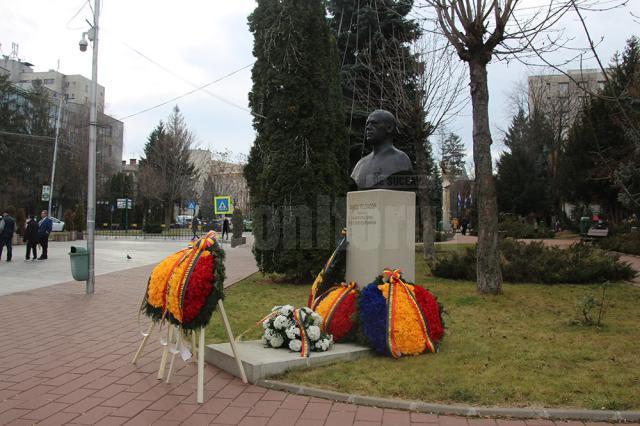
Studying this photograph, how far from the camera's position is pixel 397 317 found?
18.2 ft

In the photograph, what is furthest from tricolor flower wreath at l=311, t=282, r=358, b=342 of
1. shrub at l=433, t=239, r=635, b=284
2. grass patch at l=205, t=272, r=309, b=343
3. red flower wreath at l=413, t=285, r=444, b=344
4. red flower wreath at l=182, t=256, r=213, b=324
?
shrub at l=433, t=239, r=635, b=284

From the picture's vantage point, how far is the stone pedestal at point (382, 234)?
6.21 m

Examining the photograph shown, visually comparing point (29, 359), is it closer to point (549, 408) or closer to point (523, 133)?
point (549, 408)

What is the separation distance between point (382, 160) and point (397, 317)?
7.20 feet

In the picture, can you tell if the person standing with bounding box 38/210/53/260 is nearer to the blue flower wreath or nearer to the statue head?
the statue head

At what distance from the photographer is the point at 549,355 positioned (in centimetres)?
547

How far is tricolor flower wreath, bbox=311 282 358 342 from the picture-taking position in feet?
19.2

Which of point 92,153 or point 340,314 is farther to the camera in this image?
point 92,153

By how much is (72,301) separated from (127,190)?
54.1 meters

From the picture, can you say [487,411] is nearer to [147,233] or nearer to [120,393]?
[120,393]

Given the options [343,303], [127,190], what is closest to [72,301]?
[343,303]

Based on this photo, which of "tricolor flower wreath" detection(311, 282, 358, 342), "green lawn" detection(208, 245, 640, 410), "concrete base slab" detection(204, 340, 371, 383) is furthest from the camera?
"tricolor flower wreath" detection(311, 282, 358, 342)

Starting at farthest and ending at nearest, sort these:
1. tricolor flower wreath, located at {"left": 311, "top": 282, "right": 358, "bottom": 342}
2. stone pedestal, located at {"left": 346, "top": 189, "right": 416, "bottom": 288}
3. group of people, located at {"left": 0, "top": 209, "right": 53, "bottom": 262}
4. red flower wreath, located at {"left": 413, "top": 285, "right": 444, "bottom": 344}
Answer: group of people, located at {"left": 0, "top": 209, "right": 53, "bottom": 262}, stone pedestal, located at {"left": 346, "top": 189, "right": 416, "bottom": 288}, tricolor flower wreath, located at {"left": 311, "top": 282, "right": 358, "bottom": 342}, red flower wreath, located at {"left": 413, "top": 285, "right": 444, "bottom": 344}

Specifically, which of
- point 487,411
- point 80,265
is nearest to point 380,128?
point 487,411
